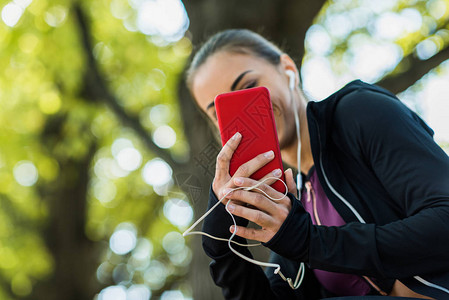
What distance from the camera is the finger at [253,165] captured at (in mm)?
1214

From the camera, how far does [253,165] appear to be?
1.22m

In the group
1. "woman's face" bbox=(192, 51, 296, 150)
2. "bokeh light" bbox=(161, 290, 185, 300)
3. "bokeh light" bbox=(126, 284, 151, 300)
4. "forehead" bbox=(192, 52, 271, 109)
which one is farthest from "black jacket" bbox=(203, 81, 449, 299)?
"bokeh light" bbox=(126, 284, 151, 300)

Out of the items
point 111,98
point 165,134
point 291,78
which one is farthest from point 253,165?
point 165,134

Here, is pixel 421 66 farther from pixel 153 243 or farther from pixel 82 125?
pixel 153 243

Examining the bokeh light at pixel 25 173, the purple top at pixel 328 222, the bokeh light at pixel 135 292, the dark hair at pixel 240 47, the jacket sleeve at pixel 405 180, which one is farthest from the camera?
the bokeh light at pixel 135 292

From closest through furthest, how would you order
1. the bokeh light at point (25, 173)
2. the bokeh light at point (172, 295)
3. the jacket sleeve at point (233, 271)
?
the jacket sleeve at point (233, 271)
the bokeh light at point (25, 173)
the bokeh light at point (172, 295)

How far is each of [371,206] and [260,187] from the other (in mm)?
394

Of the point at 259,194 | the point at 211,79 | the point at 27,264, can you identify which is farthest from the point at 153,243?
the point at 259,194

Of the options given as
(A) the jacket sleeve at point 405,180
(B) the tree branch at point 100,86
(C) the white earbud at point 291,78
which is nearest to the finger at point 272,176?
(A) the jacket sleeve at point 405,180

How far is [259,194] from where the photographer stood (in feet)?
3.85

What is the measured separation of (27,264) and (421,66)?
590cm

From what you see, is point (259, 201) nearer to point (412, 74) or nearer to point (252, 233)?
point (252, 233)

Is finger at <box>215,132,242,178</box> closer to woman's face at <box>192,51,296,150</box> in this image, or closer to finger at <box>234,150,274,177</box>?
finger at <box>234,150,274,177</box>

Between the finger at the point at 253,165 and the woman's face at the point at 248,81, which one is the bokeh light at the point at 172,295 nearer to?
the woman's face at the point at 248,81
